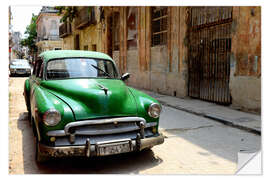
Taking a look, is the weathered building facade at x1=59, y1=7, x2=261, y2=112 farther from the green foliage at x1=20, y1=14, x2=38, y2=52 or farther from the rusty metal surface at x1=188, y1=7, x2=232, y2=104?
the green foliage at x1=20, y1=14, x2=38, y2=52

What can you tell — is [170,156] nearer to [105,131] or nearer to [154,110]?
[154,110]

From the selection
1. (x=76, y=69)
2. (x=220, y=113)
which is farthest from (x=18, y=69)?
(x=76, y=69)

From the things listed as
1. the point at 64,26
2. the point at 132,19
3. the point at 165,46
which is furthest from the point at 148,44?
the point at 64,26

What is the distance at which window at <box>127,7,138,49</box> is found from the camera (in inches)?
567

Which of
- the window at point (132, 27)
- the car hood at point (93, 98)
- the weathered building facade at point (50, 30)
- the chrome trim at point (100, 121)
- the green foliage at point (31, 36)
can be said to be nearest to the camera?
the chrome trim at point (100, 121)

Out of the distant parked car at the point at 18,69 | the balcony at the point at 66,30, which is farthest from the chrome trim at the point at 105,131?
the balcony at the point at 66,30

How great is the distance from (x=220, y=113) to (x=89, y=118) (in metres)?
4.77

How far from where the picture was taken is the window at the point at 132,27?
14.4 metres

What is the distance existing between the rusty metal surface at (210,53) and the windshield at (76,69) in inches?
189

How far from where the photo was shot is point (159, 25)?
12.1m

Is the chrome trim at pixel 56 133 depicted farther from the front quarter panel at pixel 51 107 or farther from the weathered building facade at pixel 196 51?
the weathered building facade at pixel 196 51

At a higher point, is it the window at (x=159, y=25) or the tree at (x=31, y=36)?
the tree at (x=31, y=36)

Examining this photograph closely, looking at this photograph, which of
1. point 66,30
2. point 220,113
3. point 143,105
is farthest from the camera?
point 66,30
